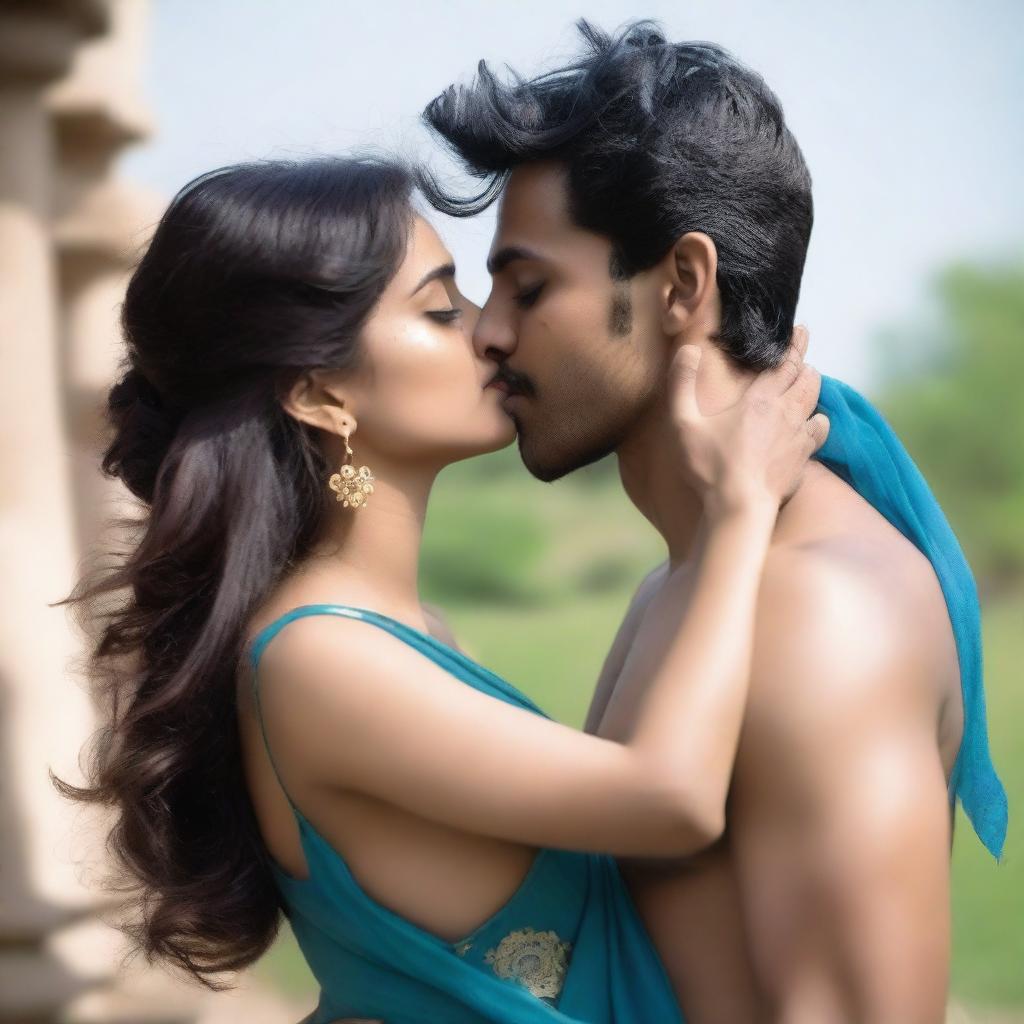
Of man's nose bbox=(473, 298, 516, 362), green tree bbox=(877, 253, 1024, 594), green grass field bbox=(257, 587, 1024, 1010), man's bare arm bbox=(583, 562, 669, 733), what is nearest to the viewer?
man's nose bbox=(473, 298, 516, 362)

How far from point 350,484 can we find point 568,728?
47 cm

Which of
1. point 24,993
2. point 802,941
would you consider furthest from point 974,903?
point 802,941

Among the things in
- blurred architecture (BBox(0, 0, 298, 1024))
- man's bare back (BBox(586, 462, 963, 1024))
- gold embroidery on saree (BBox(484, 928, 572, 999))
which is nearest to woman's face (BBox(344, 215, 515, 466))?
man's bare back (BBox(586, 462, 963, 1024))

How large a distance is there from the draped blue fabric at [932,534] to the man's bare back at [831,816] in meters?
0.11

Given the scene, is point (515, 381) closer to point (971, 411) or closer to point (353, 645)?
point (353, 645)

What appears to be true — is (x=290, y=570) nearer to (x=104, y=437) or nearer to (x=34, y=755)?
(x=104, y=437)

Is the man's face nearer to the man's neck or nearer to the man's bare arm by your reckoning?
the man's neck

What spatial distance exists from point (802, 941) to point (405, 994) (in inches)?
21.2

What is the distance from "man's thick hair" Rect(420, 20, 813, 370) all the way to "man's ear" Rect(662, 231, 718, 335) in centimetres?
2

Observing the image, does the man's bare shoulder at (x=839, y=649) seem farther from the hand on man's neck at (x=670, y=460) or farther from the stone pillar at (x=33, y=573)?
the stone pillar at (x=33, y=573)

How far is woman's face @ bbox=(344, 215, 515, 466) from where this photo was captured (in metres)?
1.96

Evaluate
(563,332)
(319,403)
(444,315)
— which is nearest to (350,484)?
(319,403)

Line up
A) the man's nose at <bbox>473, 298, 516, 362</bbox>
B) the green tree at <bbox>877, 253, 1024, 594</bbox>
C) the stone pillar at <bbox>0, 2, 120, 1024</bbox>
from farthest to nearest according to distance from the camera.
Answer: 1. the green tree at <bbox>877, 253, 1024, 594</bbox>
2. the stone pillar at <bbox>0, 2, 120, 1024</bbox>
3. the man's nose at <bbox>473, 298, 516, 362</bbox>

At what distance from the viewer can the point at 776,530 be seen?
1.91 meters
